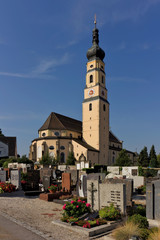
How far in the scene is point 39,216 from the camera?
925 centimetres

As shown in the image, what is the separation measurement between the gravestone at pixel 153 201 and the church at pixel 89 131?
38807 millimetres

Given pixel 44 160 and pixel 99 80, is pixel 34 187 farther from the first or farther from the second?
pixel 99 80

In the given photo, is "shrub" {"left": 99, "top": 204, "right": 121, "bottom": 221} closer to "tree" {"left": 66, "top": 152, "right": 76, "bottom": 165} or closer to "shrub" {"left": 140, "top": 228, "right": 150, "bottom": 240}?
"shrub" {"left": 140, "top": 228, "right": 150, "bottom": 240}

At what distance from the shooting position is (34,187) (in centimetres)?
1703

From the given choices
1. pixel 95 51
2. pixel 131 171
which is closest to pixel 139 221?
pixel 131 171

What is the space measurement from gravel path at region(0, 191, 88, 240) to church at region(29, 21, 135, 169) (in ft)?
118

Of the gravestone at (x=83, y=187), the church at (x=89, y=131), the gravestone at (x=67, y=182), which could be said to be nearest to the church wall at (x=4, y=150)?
the church at (x=89, y=131)

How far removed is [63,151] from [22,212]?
41298 mm

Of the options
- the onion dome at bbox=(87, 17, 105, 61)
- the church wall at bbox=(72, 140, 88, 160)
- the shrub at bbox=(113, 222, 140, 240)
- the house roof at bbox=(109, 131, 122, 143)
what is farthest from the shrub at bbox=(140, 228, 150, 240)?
the house roof at bbox=(109, 131, 122, 143)

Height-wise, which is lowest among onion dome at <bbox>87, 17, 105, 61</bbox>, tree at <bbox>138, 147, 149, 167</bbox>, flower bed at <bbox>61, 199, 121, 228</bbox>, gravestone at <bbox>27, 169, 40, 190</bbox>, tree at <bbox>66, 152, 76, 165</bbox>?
tree at <bbox>138, 147, 149, 167</bbox>

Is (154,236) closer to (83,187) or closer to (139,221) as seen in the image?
(139,221)

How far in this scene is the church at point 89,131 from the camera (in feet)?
165

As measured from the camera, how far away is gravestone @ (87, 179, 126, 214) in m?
8.62

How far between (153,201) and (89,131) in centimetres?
4369
